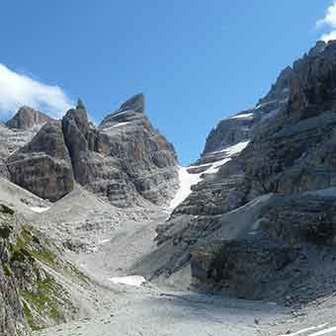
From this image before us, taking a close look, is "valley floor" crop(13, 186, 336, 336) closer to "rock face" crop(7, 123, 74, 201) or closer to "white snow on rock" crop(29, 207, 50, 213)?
"white snow on rock" crop(29, 207, 50, 213)

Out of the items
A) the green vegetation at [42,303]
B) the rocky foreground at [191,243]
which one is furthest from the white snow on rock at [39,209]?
the green vegetation at [42,303]

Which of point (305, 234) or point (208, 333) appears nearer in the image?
point (208, 333)

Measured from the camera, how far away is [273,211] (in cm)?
9281

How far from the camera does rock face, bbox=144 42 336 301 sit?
80.6 metres

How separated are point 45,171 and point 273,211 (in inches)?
4124

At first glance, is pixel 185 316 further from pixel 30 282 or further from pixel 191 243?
pixel 191 243

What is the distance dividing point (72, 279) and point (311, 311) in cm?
2473

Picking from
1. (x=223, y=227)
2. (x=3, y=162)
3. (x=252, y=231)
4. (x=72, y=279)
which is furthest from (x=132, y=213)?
(x=72, y=279)

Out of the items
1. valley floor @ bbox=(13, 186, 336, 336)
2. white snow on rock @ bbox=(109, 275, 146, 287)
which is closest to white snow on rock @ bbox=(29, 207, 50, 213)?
white snow on rock @ bbox=(109, 275, 146, 287)

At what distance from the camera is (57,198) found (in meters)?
183

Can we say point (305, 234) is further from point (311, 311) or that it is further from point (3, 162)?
point (3, 162)

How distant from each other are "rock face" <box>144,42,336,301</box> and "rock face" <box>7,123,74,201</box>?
50.8m

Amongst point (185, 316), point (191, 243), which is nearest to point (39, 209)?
point (191, 243)

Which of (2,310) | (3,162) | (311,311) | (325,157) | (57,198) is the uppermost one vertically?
(3,162)
